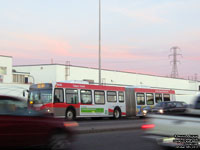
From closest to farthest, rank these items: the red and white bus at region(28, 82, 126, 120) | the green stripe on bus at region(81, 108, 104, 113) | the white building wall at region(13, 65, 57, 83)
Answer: the red and white bus at region(28, 82, 126, 120) < the green stripe on bus at region(81, 108, 104, 113) < the white building wall at region(13, 65, 57, 83)

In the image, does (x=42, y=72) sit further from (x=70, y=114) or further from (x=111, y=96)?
(x=70, y=114)

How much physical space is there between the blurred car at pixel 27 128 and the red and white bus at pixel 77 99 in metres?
14.2

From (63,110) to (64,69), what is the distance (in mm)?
36275

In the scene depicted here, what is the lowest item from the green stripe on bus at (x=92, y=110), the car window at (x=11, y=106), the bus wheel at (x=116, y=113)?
the bus wheel at (x=116, y=113)

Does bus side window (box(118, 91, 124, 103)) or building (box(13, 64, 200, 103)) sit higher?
building (box(13, 64, 200, 103))

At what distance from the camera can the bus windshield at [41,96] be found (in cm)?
2522

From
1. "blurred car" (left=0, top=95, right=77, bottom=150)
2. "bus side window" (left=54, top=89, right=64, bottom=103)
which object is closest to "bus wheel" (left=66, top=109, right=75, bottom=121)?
"bus side window" (left=54, top=89, right=64, bottom=103)

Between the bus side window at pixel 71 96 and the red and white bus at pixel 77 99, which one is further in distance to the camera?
the bus side window at pixel 71 96

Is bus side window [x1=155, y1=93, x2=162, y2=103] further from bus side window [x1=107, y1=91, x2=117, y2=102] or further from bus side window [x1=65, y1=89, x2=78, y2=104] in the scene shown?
bus side window [x1=65, y1=89, x2=78, y2=104]

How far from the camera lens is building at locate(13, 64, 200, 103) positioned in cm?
6097

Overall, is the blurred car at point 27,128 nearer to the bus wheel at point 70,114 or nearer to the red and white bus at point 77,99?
the red and white bus at point 77,99

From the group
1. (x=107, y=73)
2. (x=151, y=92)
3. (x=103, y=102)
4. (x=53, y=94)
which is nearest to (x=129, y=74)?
(x=107, y=73)

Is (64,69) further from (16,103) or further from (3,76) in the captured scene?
(16,103)

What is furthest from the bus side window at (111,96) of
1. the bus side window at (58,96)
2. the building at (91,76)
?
the building at (91,76)
